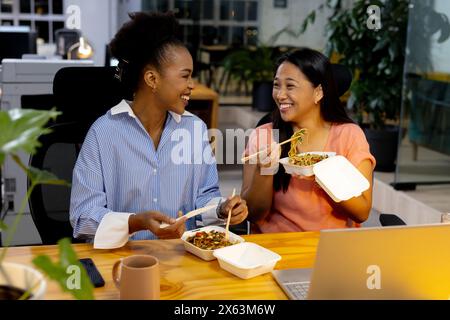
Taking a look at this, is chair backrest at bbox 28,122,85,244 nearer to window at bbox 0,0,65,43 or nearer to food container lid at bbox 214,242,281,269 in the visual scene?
food container lid at bbox 214,242,281,269

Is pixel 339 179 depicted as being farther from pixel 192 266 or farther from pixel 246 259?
pixel 192 266

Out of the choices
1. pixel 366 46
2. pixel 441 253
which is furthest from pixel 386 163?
pixel 441 253

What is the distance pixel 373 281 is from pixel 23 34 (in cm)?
458

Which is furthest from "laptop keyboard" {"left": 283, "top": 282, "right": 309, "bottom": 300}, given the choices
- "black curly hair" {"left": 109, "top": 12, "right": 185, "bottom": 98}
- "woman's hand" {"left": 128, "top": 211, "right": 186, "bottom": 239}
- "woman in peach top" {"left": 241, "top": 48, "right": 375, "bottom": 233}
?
"black curly hair" {"left": 109, "top": 12, "right": 185, "bottom": 98}

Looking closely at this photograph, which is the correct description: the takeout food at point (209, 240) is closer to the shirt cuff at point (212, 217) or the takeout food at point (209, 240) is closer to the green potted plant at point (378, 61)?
the shirt cuff at point (212, 217)

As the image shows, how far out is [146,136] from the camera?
184cm

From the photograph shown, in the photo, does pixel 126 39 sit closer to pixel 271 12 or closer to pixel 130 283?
pixel 130 283

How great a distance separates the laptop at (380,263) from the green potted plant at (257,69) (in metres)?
5.78

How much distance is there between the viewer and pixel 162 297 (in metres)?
1.27

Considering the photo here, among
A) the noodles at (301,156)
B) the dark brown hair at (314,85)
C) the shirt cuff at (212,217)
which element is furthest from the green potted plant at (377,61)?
the shirt cuff at (212,217)

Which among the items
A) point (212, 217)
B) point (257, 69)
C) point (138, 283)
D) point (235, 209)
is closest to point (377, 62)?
point (257, 69)

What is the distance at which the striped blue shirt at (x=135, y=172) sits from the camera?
1.72 m

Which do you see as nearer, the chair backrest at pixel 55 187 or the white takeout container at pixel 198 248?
the white takeout container at pixel 198 248

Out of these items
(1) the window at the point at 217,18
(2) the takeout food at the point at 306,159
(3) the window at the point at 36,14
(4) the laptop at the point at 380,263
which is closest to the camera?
(4) the laptop at the point at 380,263
